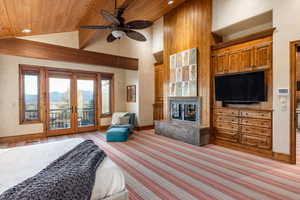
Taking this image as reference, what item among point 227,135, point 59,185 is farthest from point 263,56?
point 59,185

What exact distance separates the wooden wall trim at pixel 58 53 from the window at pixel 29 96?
1.10 meters

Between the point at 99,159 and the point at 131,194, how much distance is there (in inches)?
34.7

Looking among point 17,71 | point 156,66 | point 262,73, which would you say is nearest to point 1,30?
point 17,71

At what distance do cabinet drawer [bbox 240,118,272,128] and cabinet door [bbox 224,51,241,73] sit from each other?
1.30 m

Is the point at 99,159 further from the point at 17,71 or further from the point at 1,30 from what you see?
the point at 17,71

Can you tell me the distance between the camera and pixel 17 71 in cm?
491

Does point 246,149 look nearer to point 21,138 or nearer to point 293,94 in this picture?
point 293,94

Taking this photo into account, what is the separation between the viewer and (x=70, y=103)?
234 inches

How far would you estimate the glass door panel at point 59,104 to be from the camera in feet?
18.4

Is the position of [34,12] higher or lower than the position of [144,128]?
higher

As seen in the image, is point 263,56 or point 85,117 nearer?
point 263,56

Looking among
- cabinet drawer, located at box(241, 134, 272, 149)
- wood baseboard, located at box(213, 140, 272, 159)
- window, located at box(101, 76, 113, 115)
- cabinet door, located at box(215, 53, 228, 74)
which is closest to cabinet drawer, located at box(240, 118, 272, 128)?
cabinet drawer, located at box(241, 134, 272, 149)

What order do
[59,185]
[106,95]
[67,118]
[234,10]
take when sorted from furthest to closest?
1. [106,95]
2. [67,118]
3. [234,10]
4. [59,185]

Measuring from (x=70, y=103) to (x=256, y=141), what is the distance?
6131 mm
